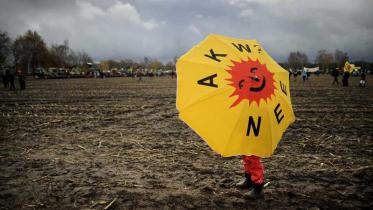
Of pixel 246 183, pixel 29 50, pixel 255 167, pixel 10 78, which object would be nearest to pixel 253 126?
pixel 255 167

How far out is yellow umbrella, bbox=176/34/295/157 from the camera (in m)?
3.68

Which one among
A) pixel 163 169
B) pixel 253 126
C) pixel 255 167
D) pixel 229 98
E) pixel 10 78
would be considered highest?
pixel 10 78

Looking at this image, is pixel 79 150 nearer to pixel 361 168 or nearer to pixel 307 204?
pixel 307 204

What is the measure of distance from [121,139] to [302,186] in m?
5.08

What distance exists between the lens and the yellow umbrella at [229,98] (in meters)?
3.68

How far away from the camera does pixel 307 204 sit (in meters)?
4.61

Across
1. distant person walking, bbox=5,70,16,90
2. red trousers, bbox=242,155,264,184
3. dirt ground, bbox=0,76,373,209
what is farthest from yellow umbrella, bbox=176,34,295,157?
distant person walking, bbox=5,70,16,90

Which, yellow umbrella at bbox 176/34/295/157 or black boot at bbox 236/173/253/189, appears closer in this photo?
yellow umbrella at bbox 176/34/295/157

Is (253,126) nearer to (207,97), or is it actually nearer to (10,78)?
(207,97)

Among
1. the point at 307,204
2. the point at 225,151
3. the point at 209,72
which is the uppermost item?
the point at 209,72

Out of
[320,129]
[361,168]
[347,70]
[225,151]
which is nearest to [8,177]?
[225,151]

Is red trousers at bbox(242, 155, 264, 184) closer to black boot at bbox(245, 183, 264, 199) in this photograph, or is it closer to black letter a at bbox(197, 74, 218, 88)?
black boot at bbox(245, 183, 264, 199)

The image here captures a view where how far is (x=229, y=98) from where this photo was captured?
3.72 metres

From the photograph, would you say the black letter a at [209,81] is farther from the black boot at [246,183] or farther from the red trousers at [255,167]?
the black boot at [246,183]
